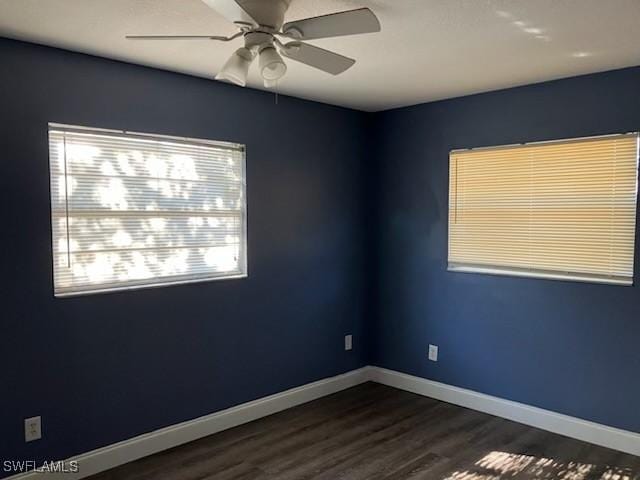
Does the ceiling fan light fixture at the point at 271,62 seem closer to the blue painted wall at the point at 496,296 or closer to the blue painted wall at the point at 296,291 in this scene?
the blue painted wall at the point at 296,291

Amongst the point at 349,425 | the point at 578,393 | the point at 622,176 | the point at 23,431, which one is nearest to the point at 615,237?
the point at 622,176

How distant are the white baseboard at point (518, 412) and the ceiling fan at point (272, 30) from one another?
281 cm

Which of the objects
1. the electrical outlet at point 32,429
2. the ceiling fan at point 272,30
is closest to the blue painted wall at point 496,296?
the ceiling fan at point 272,30

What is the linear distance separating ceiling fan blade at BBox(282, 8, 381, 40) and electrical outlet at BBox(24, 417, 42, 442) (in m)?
2.33

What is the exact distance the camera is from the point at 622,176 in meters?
3.12

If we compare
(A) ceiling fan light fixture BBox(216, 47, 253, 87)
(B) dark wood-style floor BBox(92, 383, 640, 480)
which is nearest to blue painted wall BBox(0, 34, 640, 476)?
(B) dark wood-style floor BBox(92, 383, 640, 480)

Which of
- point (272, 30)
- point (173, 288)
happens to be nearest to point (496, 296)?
point (173, 288)

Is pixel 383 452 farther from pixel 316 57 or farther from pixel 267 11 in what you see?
pixel 267 11

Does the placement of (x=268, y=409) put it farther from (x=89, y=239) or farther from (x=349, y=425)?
(x=89, y=239)

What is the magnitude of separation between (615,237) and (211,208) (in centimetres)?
259

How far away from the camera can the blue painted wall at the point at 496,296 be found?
124 inches

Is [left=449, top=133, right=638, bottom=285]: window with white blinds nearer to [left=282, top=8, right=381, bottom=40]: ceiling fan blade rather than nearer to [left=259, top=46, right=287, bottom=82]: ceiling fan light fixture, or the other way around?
[left=282, top=8, right=381, bottom=40]: ceiling fan blade

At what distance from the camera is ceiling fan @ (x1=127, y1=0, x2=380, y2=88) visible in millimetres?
1758

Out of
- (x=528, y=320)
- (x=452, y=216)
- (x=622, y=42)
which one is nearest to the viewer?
(x=622, y=42)
